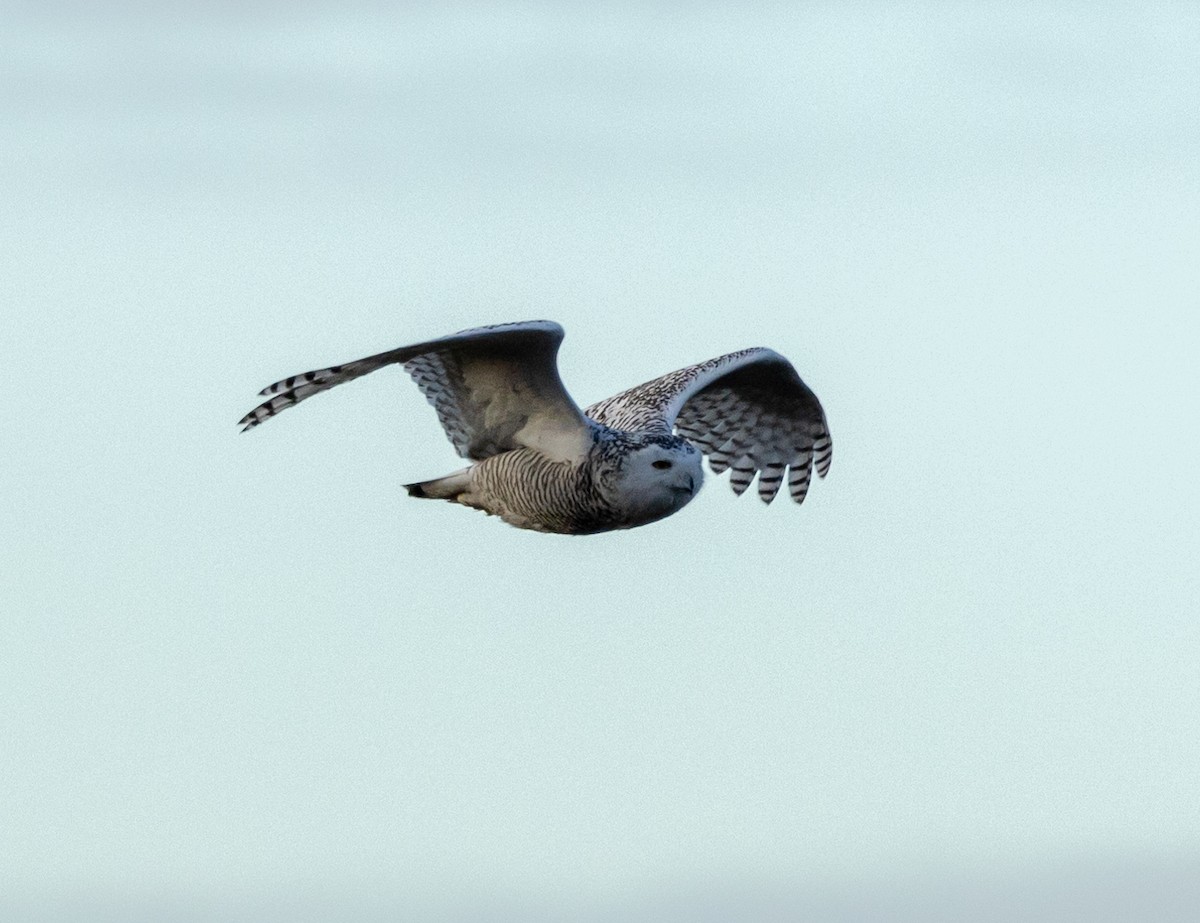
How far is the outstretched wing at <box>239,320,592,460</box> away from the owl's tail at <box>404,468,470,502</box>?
24 cm

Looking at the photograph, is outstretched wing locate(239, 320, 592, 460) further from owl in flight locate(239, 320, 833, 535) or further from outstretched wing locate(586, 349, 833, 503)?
outstretched wing locate(586, 349, 833, 503)

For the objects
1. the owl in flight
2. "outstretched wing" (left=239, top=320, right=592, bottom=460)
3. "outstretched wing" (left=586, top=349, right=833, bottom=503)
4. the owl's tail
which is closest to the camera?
"outstretched wing" (left=239, top=320, right=592, bottom=460)

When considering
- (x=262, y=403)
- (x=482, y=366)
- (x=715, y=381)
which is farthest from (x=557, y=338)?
(x=715, y=381)

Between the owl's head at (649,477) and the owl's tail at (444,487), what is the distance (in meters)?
1.79

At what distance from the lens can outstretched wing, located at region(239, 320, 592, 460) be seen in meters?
19.3

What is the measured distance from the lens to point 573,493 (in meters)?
20.0

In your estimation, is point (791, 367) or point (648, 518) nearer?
point (648, 518)

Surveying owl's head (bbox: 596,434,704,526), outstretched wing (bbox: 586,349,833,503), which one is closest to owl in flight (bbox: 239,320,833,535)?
owl's head (bbox: 596,434,704,526)

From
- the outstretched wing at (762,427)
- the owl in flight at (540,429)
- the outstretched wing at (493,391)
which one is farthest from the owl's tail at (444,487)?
the outstretched wing at (762,427)

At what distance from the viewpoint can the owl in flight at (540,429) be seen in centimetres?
1942

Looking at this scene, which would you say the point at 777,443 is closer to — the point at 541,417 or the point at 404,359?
the point at 541,417

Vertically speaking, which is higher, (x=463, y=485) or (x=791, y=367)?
(x=791, y=367)

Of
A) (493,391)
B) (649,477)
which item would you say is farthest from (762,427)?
(649,477)

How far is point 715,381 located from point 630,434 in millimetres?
3509
